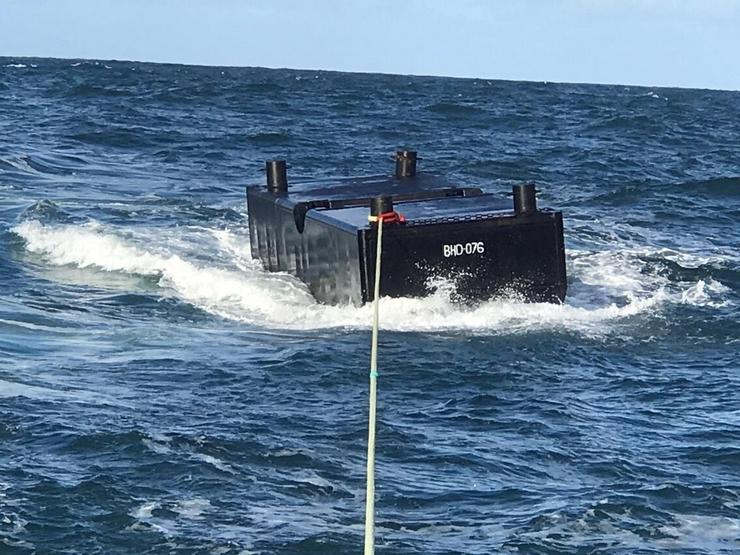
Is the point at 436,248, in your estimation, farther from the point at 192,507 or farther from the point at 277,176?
the point at 192,507

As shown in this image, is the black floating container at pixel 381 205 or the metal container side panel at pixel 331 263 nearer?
the black floating container at pixel 381 205

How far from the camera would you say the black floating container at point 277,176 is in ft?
63.4

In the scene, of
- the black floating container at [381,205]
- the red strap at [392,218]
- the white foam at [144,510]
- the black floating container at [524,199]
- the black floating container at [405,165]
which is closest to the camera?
the white foam at [144,510]

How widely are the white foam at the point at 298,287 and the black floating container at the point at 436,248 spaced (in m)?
0.18

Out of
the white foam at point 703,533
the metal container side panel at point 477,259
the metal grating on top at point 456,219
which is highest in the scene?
the metal grating on top at point 456,219

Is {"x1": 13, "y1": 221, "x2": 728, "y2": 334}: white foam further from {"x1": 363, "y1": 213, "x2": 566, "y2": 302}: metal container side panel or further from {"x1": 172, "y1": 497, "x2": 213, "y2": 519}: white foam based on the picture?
{"x1": 172, "y1": 497, "x2": 213, "y2": 519}: white foam

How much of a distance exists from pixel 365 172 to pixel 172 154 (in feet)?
17.9

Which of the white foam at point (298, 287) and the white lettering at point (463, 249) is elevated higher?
the white lettering at point (463, 249)

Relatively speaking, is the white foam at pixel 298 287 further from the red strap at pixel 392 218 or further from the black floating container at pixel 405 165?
the black floating container at pixel 405 165

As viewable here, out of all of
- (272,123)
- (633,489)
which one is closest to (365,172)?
(272,123)

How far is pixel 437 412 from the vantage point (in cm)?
1236

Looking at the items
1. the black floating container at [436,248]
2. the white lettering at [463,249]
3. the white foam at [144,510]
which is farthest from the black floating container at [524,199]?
the white foam at [144,510]

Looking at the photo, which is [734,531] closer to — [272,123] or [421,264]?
[421,264]

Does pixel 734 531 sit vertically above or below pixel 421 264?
below
